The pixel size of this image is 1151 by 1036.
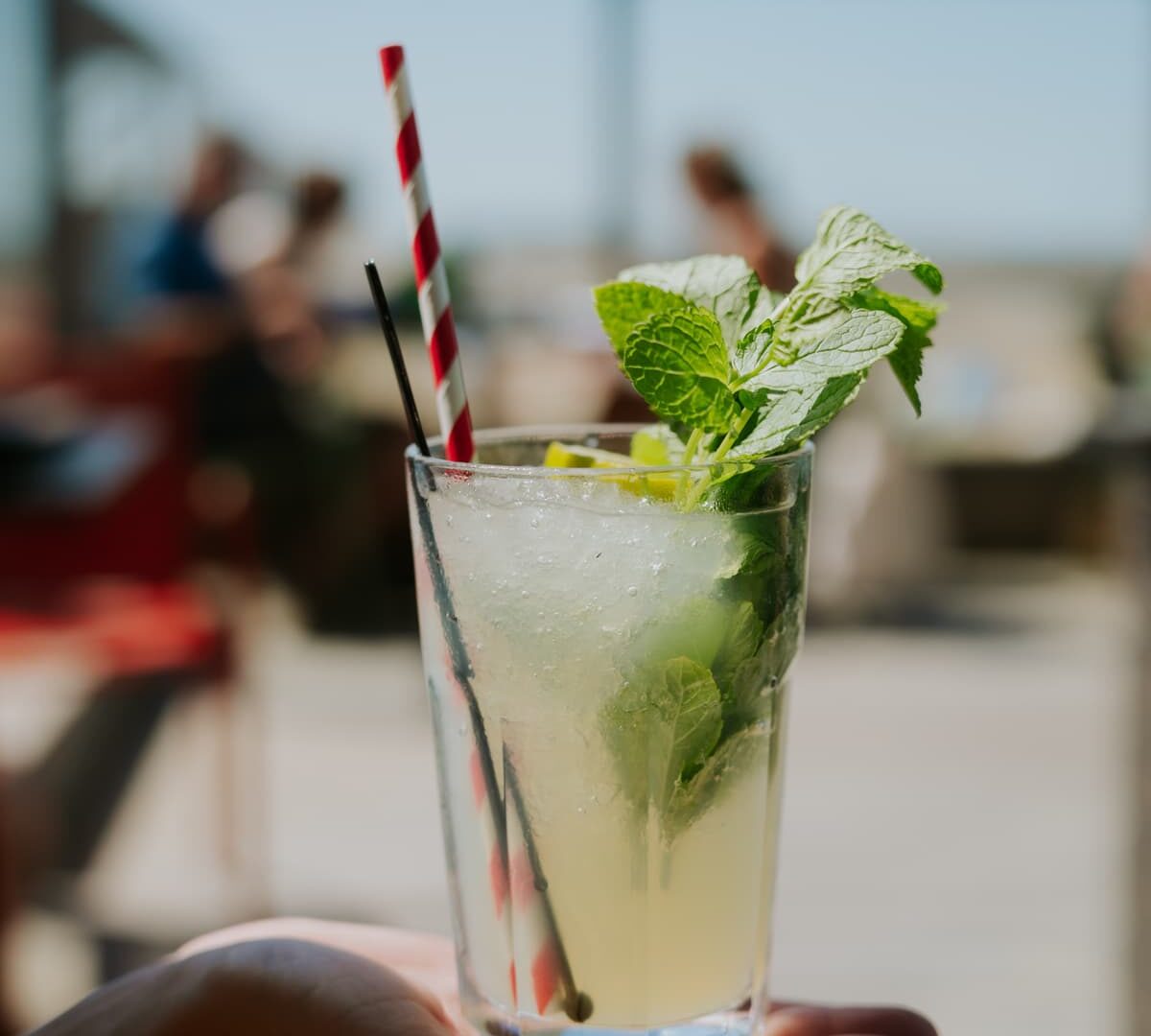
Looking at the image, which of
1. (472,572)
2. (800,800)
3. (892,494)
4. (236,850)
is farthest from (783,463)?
(892,494)

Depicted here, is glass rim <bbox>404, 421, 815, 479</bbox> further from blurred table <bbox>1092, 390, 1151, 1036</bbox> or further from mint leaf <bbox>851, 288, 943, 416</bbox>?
blurred table <bbox>1092, 390, 1151, 1036</bbox>

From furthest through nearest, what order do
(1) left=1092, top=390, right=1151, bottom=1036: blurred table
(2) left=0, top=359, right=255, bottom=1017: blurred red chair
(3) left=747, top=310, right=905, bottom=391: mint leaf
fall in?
(2) left=0, top=359, right=255, bottom=1017: blurred red chair < (1) left=1092, top=390, right=1151, bottom=1036: blurred table < (3) left=747, top=310, right=905, bottom=391: mint leaf

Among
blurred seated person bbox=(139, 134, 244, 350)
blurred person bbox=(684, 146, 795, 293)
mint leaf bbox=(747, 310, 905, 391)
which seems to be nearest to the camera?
mint leaf bbox=(747, 310, 905, 391)

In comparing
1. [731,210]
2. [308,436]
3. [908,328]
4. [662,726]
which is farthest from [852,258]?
[308,436]

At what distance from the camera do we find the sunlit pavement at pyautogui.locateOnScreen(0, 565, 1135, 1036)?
297 centimetres

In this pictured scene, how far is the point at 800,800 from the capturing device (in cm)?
389

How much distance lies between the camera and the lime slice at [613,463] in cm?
86

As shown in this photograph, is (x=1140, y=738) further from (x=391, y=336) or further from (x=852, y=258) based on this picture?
(x=391, y=336)

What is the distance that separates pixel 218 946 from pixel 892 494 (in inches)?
214

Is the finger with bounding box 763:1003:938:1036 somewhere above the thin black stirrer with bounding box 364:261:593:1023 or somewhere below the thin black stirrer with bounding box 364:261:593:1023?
below

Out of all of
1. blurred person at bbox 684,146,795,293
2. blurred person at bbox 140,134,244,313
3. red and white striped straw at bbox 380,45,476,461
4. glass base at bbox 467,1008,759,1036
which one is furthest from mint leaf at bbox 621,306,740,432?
blurred person at bbox 140,134,244,313

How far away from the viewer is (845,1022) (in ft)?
3.15

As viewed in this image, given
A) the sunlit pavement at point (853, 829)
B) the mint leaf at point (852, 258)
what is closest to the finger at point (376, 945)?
the mint leaf at point (852, 258)

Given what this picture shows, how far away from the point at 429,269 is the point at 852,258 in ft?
0.95
